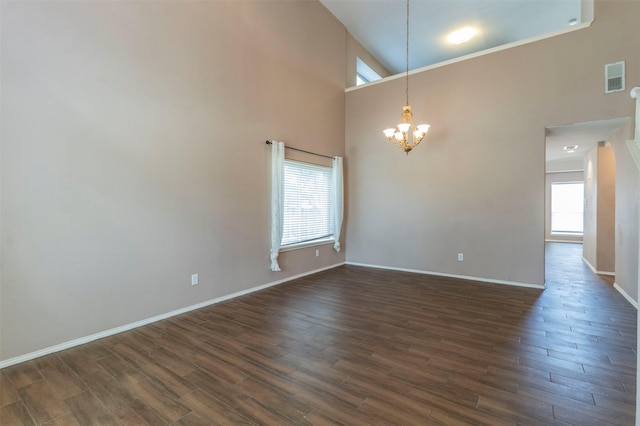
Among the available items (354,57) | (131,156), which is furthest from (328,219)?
(354,57)

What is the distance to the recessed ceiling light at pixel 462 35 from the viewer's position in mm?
6314

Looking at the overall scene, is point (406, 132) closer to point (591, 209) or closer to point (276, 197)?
point (276, 197)

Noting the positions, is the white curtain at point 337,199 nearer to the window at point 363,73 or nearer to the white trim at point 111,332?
the white trim at point 111,332

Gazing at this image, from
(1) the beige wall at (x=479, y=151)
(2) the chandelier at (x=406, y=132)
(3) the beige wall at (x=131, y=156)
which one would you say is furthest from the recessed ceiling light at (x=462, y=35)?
(3) the beige wall at (x=131, y=156)

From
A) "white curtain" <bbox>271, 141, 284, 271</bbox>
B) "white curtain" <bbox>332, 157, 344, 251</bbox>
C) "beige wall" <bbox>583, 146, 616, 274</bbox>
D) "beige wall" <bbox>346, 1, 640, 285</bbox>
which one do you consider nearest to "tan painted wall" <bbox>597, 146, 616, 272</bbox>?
"beige wall" <bbox>583, 146, 616, 274</bbox>

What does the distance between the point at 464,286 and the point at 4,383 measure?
522cm

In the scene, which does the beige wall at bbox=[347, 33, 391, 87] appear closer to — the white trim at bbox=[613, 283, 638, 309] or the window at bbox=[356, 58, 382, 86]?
the window at bbox=[356, 58, 382, 86]

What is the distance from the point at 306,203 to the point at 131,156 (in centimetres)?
291

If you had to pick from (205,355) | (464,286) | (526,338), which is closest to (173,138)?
(205,355)

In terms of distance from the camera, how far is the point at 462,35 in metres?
6.53

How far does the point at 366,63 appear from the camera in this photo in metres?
7.16

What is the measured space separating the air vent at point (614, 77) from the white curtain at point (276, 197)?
4.52m

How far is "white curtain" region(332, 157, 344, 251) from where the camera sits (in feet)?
19.6

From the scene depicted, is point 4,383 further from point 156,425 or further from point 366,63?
point 366,63
